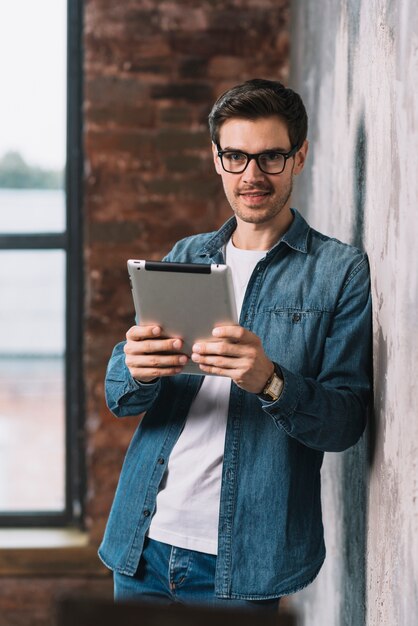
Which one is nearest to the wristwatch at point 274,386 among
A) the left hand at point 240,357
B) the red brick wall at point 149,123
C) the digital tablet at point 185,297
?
the left hand at point 240,357

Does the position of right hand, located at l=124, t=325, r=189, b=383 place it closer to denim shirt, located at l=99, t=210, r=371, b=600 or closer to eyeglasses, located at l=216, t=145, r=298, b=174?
denim shirt, located at l=99, t=210, r=371, b=600

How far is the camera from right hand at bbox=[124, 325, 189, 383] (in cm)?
167

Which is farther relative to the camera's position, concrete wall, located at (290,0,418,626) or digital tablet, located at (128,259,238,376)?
digital tablet, located at (128,259,238,376)

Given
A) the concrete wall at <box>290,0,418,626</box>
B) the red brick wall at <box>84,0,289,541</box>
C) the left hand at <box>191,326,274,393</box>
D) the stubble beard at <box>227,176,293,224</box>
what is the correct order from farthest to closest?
the red brick wall at <box>84,0,289,541</box>, the stubble beard at <box>227,176,293,224</box>, the left hand at <box>191,326,274,393</box>, the concrete wall at <box>290,0,418,626</box>

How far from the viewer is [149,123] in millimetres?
3297

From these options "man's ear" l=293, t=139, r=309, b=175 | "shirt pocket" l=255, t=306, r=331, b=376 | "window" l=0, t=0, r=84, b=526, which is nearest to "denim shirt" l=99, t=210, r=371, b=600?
"shirt pocket" l=255, t=306, r=331, b=376

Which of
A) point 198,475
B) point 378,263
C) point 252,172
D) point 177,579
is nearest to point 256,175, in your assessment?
point 252,172

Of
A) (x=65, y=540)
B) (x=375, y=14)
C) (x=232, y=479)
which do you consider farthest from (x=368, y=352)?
(x=65, y=540)

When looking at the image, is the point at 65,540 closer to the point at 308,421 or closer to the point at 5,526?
the point at 5,526

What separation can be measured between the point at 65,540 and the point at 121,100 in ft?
5.21

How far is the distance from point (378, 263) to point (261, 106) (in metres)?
0.36

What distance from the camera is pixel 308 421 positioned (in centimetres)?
162

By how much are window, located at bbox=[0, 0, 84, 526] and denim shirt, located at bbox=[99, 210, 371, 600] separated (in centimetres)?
173

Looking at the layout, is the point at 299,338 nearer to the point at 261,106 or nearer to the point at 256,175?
the point at 256,175
